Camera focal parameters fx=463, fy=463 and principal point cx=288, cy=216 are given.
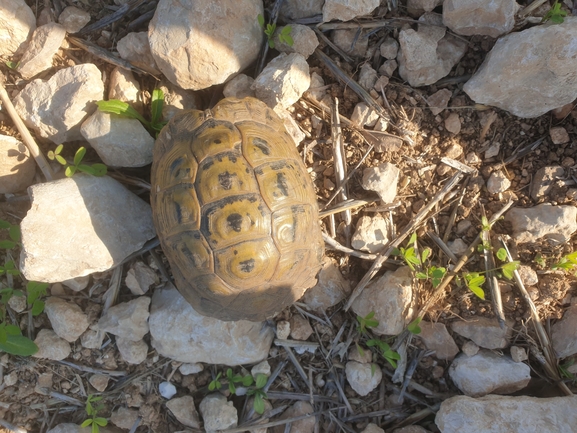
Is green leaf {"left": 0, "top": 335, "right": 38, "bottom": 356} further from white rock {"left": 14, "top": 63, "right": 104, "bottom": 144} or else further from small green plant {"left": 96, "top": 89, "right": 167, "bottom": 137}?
small green plant {"left": 96, "top": 89, "right": 167, "bottom": 137}

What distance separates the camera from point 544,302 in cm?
304

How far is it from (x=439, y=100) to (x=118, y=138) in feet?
6.94

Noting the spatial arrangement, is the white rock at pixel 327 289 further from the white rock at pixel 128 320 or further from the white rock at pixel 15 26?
the white rock at pixel 15 26

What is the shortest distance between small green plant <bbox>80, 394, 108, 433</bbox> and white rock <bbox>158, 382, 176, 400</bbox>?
1.35 ft

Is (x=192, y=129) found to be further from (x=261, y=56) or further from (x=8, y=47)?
(x=8, y=47)

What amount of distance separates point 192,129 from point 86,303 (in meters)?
1.49

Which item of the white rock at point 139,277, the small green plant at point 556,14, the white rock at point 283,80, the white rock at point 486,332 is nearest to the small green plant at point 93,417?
the white rock at point 139,277

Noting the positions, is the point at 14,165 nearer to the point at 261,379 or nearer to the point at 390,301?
the point at 261,379

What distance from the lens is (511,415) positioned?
112 inches

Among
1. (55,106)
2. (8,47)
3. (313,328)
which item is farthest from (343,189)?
(8,47)

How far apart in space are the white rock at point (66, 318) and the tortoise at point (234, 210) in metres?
0.86

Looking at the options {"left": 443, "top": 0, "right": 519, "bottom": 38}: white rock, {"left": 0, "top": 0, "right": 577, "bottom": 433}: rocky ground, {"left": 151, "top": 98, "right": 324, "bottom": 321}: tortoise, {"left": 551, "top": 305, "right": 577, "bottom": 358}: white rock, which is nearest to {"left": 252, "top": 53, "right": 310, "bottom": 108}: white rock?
{"left": 0, "top": 0, "right": 577, "bottom": 433}: rocky ground

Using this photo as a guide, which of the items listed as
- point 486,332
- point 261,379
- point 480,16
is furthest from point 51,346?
point 480,16

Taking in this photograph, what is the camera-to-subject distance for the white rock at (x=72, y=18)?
10.1ft
